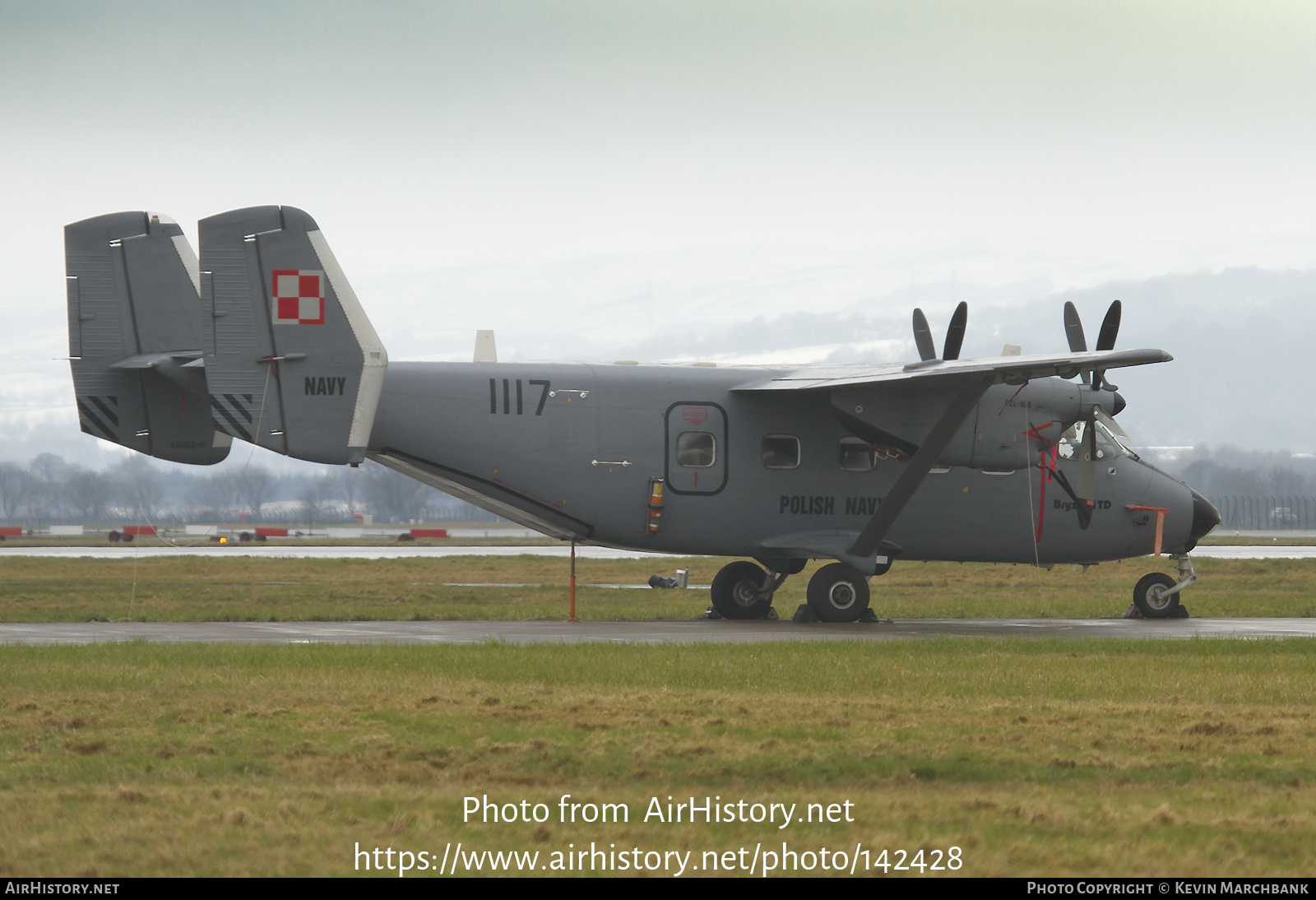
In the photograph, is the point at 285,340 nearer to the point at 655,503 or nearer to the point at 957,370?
the point at 655,503

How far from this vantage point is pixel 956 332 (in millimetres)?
22172

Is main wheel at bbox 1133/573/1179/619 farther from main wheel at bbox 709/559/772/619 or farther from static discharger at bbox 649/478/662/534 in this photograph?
static discharger at bbox 649/478/662/534

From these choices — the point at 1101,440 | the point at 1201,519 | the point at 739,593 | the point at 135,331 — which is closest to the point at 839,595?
the point at 739,593

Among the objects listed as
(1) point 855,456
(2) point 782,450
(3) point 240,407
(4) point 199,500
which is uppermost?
(3) point 240,407

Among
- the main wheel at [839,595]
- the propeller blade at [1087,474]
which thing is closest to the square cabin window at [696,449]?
the main wheel at [839,595]

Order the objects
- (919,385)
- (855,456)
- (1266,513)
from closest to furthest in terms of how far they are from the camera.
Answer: (919,385), (855,456), (1266,513)

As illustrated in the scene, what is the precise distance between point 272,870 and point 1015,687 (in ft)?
28.9

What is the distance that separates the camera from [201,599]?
99.4 feet

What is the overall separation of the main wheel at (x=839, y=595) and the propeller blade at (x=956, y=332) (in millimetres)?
4262

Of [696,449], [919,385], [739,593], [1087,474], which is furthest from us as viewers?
[739,593]

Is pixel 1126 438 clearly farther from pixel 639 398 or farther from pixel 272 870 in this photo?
pixel 272 870

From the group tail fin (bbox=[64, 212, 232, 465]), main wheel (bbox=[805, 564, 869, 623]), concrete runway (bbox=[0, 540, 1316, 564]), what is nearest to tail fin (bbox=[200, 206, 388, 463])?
tail fin (bbox=[64, 212, 232, 465])

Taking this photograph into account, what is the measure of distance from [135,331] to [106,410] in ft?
4.85

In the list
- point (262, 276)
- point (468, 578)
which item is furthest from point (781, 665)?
point (468, 578)
